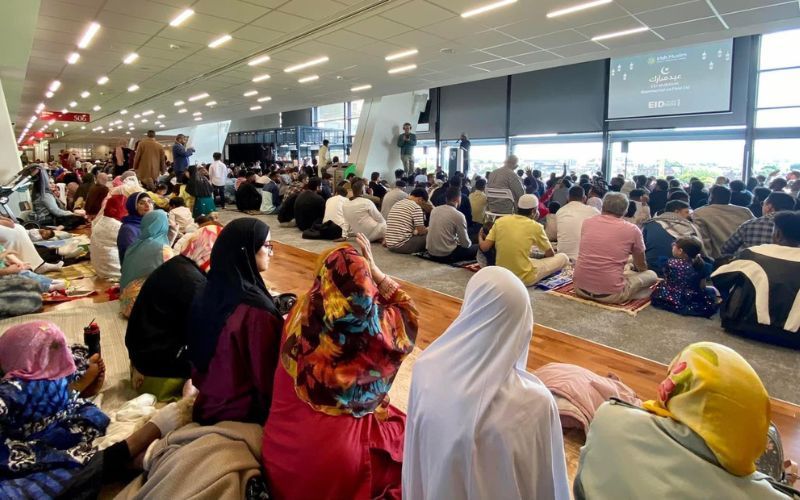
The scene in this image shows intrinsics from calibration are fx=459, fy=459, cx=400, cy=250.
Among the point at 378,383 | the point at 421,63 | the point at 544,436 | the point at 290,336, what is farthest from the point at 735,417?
the point at 421,63

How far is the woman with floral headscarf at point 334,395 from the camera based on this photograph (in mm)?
1496


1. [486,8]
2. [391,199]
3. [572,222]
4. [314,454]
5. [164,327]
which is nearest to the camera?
[314,454]

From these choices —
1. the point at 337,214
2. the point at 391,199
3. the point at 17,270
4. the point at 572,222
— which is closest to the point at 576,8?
the point at 572,222

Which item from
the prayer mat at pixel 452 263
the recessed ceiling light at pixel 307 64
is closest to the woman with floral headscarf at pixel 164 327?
the prayer mat at pixel 452 263

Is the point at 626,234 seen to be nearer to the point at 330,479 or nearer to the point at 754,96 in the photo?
the point at 330,479

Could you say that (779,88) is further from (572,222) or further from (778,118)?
(572,222)

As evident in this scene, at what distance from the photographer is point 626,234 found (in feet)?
13.3

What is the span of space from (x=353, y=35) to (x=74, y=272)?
16.8 feet

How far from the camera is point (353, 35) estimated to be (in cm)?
725

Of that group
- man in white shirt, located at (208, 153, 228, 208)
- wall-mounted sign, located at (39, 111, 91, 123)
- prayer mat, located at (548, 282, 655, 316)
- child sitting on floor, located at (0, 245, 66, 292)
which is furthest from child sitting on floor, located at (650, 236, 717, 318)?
wall-mounted sign, located at (39, 111, 91, 123)

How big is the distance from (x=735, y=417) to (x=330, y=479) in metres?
1.13

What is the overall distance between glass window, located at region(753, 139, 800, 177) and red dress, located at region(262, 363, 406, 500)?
1022 centimetres

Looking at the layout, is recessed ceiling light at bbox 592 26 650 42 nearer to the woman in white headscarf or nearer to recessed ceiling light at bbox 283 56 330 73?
recessed ceiling light at bbox 283 56 330 73

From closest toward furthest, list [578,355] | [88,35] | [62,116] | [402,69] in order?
[578,355], [88,35], [402,69], [62,116]
